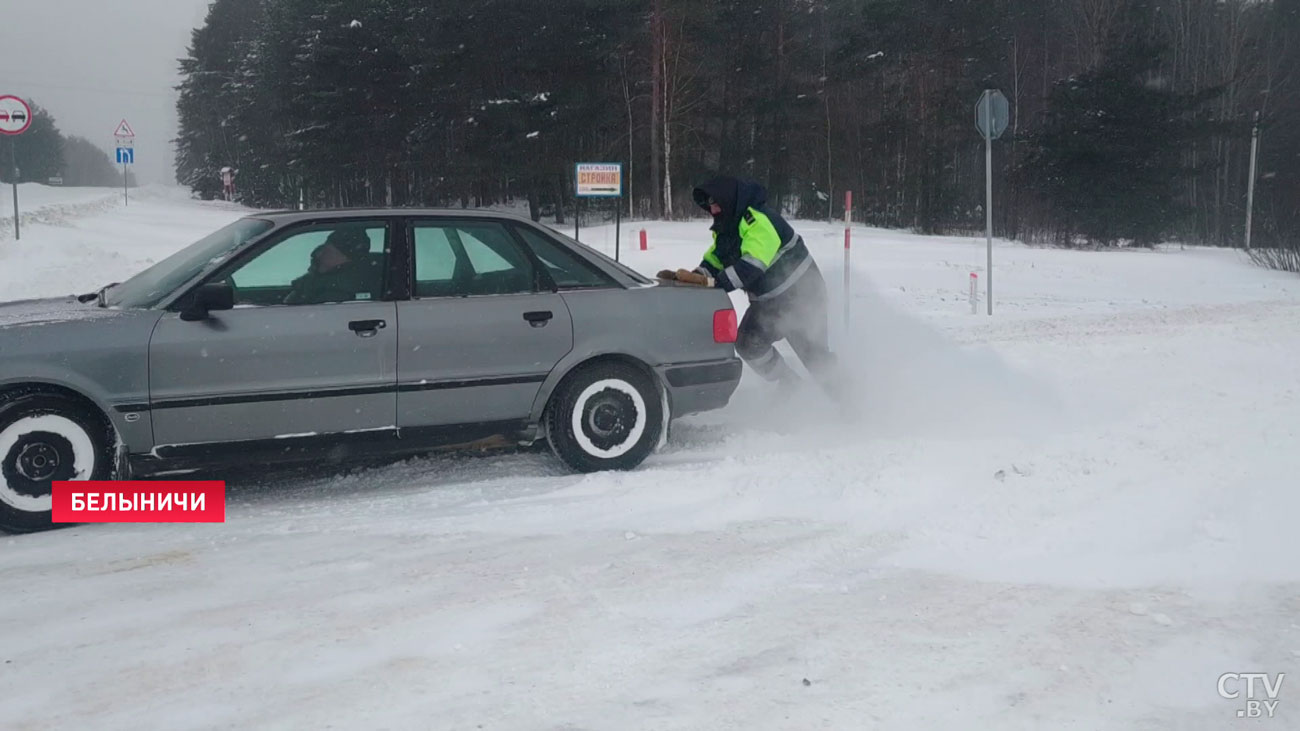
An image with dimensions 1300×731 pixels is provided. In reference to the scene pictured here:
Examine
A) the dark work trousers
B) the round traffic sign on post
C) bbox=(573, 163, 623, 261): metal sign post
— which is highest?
the round traffic sign on post

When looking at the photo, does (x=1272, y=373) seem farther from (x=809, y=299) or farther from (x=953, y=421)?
(x=809, y=299)

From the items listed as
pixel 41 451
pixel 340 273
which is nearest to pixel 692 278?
pixel 340 273

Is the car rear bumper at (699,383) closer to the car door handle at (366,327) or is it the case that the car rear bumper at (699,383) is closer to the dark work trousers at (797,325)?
the dark work trousers at (797,325)

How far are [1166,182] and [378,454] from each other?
3568 cm

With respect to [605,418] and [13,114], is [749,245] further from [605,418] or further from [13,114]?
[13,114]

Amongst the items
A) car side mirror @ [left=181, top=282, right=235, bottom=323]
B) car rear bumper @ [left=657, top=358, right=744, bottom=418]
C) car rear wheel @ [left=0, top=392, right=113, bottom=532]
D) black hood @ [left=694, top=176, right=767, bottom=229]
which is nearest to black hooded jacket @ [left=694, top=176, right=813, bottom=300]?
black hood @ [left=694, top=176, right=767, bottom=229]

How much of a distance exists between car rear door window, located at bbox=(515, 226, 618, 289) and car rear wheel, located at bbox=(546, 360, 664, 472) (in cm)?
52

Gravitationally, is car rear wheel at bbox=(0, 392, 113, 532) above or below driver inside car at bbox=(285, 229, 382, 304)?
below

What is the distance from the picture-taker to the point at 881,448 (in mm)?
6793

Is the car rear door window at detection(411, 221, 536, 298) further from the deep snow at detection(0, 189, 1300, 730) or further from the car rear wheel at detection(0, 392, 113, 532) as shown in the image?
the car rear wheel at detection(0, 392, 113, 532)

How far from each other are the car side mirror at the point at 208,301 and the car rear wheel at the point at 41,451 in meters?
0.69

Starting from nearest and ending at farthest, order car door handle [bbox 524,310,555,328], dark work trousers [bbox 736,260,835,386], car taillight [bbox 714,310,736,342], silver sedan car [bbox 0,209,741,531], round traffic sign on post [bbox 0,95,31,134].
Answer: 1. silver sedan car [bbox 0,209,741,531]
2. car door handle [bbox 524,310,555,328]
3. car taillight [bbox 714,310,736,342]
4. dark work trousers [bbox 736,260,835,386]
5. round traffic sign on post [bbox 0,95,31,134]

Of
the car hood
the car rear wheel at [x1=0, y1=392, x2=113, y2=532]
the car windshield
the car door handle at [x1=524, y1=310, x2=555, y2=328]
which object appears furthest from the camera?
the car door handle at [x1=524, y1=310, x2=555, y2=328]

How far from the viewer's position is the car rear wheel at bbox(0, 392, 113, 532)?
199 inches
